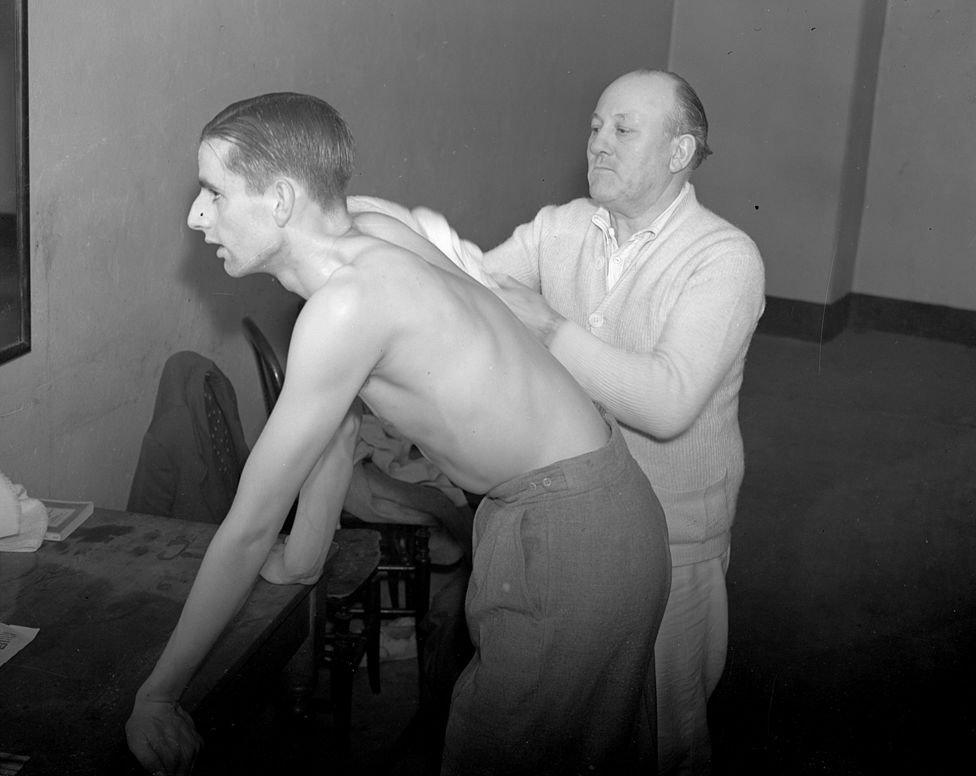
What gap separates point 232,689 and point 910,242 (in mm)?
6847

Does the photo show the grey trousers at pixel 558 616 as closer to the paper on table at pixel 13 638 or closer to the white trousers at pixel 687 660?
the white trousers at pixel 687 660

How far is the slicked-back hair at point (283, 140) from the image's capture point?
62.4 inches

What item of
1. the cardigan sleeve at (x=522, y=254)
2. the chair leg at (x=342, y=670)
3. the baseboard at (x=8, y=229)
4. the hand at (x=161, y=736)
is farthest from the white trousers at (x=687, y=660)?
the baseboard at (x=8, y=229)

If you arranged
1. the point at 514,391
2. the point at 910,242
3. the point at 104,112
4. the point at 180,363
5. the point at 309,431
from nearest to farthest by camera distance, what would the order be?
the point at 309,431
the point at 514,391
the point at 104,112
the point at 180,363
the point at 910,242

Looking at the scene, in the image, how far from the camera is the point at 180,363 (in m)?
2.56

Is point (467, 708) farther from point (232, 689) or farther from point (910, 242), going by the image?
point (910, 242)

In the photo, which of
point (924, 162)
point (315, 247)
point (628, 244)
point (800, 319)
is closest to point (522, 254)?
point (628, 244)

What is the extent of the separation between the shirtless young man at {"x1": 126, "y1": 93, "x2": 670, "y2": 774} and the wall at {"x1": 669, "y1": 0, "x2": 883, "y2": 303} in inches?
223

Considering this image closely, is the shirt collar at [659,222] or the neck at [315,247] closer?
the neck at [315,247]

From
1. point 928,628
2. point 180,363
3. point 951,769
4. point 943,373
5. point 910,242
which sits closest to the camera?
point 180,363

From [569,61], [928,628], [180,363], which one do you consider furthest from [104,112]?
[569,61]

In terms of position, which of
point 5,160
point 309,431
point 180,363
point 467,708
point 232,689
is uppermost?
point 5,160

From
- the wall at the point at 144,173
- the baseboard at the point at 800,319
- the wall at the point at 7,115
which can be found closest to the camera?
the wall at the point at 7,115

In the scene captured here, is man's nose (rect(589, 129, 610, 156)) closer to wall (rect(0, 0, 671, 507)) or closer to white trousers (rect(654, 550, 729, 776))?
white trousers (rect(654, 550, 729, 776))
